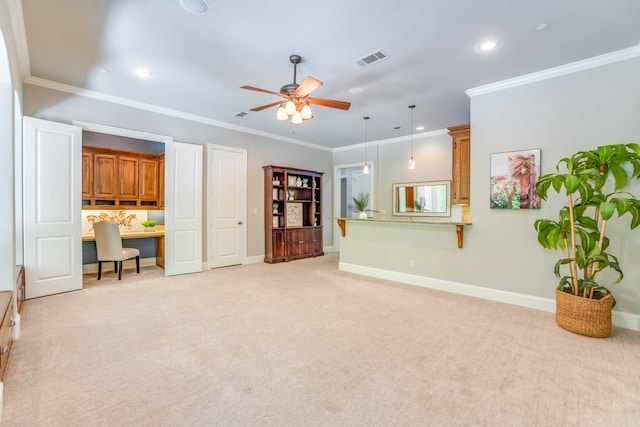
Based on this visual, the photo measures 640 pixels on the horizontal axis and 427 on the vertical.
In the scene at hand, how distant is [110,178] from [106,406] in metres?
5.00

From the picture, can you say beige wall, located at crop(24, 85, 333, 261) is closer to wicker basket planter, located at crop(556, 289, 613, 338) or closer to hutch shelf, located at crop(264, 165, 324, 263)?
hutch shelf, located at crop(264, 165, 324, 263)

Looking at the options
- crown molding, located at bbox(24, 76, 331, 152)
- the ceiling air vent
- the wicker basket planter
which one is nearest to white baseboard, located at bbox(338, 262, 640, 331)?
the wicker basket planter

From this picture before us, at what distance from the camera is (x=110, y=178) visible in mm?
5582

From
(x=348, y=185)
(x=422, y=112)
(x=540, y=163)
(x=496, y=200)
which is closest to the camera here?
(x=540, y=163)

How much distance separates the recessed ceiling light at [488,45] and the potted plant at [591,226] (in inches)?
52.0

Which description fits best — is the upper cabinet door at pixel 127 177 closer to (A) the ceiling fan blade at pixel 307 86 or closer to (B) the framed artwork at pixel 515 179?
(A) the ceiling fan blade at pixel 307 86

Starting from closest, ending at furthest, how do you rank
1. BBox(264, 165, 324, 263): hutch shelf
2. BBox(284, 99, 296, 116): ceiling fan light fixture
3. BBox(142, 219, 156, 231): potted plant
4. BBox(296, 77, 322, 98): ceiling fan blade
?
BBox(296, 77, 322, 98): ceiling fan blade < BBox(284, 99, 296, 116): ceiling fan light fixture < BBox(142, 219, 156, 231): potted plant < BBox(264, 165, 324, 263): hutch shelf

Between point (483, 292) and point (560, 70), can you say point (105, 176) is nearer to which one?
point (483, 292)

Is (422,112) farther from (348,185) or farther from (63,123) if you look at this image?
(63,123)

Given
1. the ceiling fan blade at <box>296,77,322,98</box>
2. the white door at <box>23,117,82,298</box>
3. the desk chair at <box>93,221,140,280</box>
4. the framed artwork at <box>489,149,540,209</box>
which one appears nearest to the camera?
the ceiling fan blade at <box>296,77,322,98</box>

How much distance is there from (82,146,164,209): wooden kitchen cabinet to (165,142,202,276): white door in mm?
Answer: 1173

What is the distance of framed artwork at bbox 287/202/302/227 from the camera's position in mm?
6898

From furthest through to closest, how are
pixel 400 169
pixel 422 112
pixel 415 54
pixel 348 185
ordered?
1. pixel 348 185
2. pixel 400 169
3. pixel 422 112
4. pixel 415 54

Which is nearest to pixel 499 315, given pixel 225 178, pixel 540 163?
pixel 540 163
